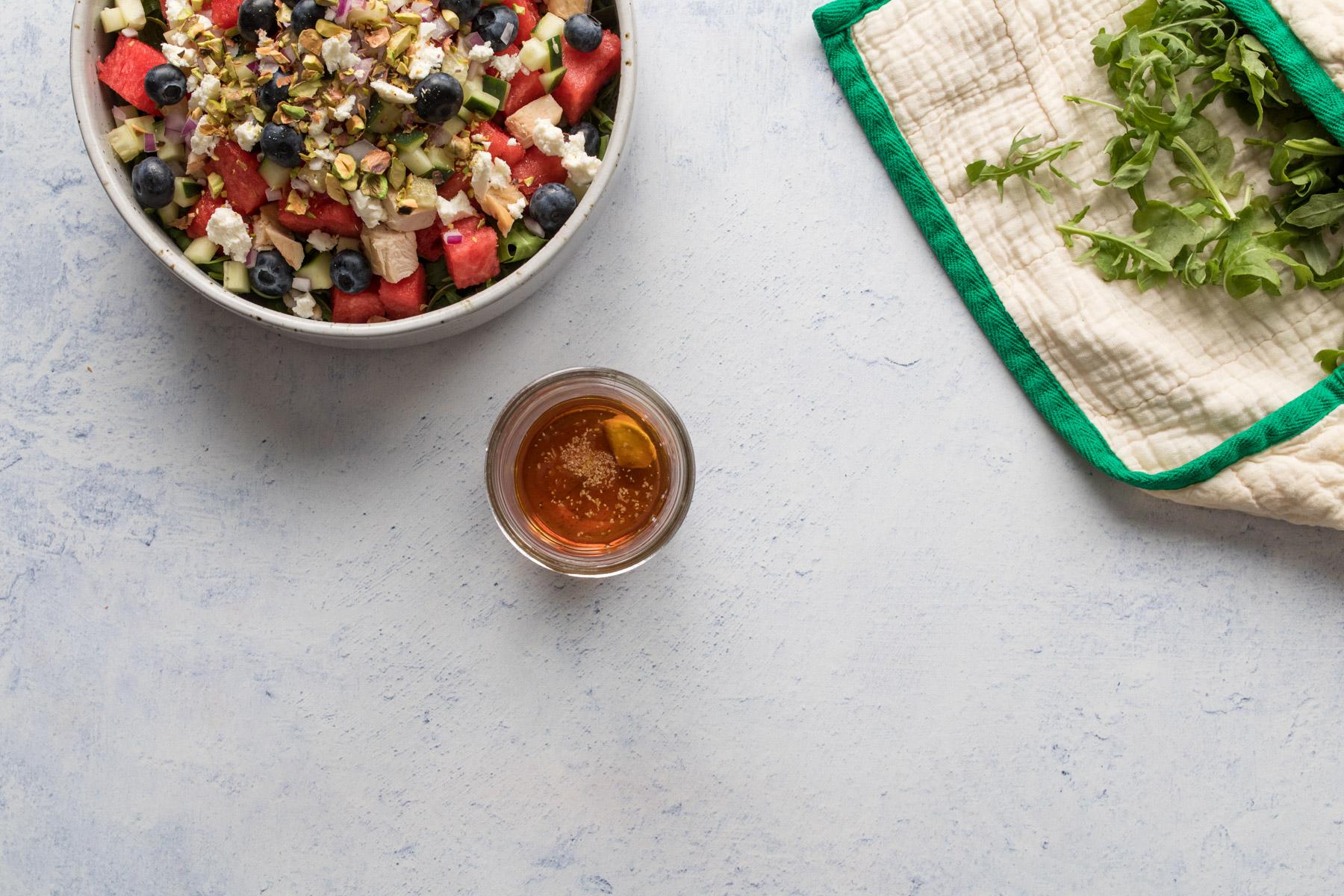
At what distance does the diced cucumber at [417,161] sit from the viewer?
116 centimetres

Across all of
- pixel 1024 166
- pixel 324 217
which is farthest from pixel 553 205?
pixel 1024 166

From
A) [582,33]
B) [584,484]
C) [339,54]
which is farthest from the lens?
[584,484]

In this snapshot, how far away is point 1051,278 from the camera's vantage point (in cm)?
144

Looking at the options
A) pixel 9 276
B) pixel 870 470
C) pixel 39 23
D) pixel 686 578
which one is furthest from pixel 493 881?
pixel 39 23

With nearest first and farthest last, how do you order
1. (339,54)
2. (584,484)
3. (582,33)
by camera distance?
(339,54)
(582,33)
(584,484)

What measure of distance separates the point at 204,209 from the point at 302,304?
0.52 feet

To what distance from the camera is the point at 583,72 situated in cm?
125

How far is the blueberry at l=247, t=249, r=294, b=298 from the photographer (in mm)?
1227

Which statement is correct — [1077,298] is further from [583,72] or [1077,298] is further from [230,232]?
[230,232]

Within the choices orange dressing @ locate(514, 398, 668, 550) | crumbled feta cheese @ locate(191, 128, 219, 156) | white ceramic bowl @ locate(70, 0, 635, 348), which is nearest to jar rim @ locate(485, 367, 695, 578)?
orange dressing @ locate(514, 398, 668, 550)

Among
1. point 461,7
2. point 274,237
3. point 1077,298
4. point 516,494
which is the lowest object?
point 516,494

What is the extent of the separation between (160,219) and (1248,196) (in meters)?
1.45

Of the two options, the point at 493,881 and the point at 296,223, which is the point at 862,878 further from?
the point at 296,223

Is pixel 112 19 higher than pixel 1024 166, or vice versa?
pixel 112 19
